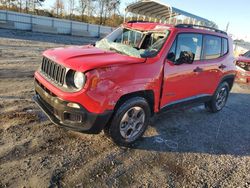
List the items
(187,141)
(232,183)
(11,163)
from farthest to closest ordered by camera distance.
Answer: (187,141) → (232,183) → (11,163)

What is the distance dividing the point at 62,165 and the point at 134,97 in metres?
1.46

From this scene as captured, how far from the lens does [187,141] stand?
4.74m

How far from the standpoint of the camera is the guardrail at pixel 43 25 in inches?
888

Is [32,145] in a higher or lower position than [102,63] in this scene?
lower

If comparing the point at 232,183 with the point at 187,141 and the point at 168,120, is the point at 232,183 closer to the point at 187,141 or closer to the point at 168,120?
the point at 187,141

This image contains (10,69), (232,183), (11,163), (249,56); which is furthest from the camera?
(249,56)

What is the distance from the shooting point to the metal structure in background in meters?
8.14

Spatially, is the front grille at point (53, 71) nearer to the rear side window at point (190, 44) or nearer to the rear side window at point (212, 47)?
the rear side window at point (190, 44)

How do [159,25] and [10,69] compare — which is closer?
[159,25]

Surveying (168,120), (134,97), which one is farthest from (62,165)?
(168,120)

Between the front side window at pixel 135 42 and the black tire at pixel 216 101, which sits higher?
the front side window at pixel 135 42

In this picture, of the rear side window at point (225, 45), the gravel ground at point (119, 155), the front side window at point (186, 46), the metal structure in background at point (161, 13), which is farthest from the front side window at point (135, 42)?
the metal structure in background at point (161, 13)

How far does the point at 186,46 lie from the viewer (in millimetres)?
4824

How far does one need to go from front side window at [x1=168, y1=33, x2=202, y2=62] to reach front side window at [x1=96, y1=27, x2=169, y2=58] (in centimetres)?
25
